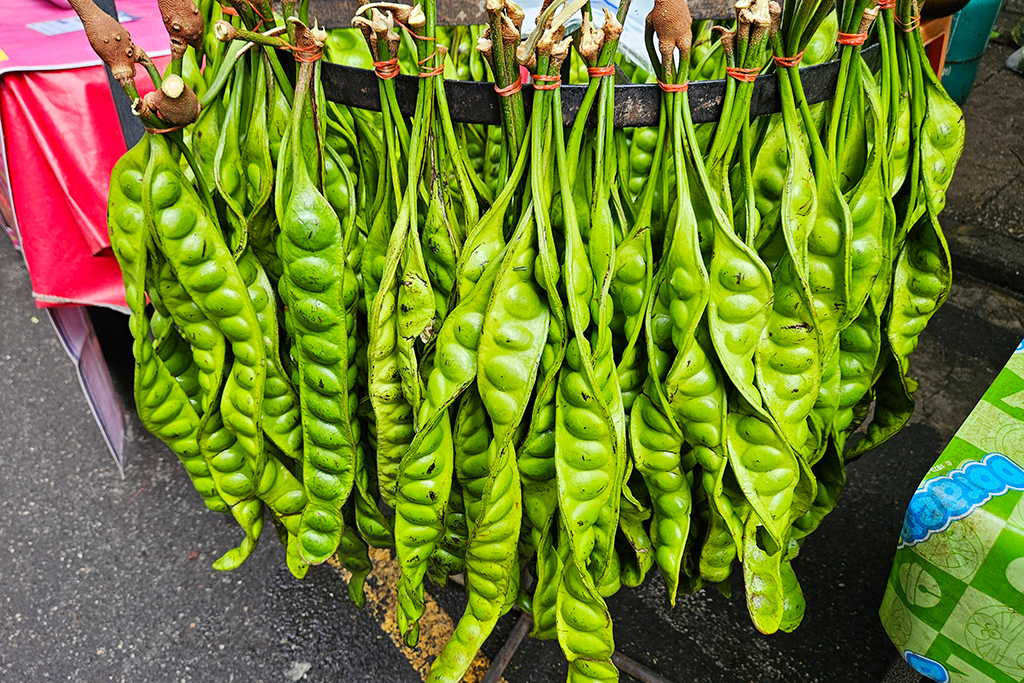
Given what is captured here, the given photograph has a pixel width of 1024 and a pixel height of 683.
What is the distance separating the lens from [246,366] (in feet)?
4.09

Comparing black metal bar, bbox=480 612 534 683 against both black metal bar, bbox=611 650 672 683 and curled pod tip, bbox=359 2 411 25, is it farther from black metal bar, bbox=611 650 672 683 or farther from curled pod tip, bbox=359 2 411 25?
curled pod tip, bbox=359 2 411 25

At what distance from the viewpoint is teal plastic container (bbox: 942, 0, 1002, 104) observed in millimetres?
3814

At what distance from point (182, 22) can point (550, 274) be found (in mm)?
660

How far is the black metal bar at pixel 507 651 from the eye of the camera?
1.89 meters

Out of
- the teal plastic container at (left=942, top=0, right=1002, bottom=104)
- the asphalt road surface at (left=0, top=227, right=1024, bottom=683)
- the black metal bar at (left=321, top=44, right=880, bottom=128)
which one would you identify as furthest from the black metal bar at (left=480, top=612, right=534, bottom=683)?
the teal plastic container at (left=942, top=0, right=1002, bottom=104)

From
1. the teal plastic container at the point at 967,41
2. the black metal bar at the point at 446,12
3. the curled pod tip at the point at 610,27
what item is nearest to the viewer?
the curled pod tip at the point at 610,27

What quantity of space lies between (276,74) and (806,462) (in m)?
1.03

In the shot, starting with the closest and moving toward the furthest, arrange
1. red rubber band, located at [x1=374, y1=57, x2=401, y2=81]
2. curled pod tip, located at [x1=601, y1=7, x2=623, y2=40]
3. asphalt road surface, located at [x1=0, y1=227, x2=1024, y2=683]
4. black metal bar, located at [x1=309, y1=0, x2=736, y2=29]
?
1. curled pod tip, located at [x1=601, y1=7, x2=623, y2=40]
2. red rubber band, located at [x1=374, y1=57, x2=401, y2=81]
3. black metal bar, located at [x1=309, y1=0, x2=736, y2=29]
4. asphalt road surface, located at [x1=0, y1=227, x2=1024, y2=683]

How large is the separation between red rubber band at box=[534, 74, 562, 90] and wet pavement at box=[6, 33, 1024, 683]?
1.69m

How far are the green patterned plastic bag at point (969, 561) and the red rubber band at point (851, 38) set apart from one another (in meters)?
0.66

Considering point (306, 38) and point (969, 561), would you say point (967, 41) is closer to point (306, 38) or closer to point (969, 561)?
point (969, 561)

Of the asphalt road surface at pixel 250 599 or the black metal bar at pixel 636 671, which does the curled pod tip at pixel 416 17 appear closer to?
the black metal bar at pixel 636 671

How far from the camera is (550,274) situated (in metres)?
0.97

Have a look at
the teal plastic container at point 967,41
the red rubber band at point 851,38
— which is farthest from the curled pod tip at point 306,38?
the teal plastic container at point 967,41
